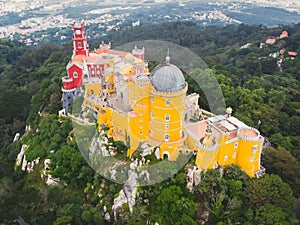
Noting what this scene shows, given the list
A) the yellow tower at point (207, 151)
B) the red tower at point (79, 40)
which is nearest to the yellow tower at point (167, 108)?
the yellow tower at point (207, 151)

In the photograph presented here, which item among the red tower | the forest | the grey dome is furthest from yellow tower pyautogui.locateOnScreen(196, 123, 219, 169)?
the red tower

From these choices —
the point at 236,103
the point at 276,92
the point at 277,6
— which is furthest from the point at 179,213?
the point at 277,6

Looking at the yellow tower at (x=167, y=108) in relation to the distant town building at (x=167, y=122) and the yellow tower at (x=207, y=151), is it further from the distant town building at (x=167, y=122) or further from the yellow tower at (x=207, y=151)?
the yellow tower at (x=207, y=151)

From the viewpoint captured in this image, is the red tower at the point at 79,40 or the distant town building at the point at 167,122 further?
the red tower at the point at 79,40

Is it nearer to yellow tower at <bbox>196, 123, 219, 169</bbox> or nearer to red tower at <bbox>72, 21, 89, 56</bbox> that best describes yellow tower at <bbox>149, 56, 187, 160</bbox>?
yellow tower at <bbox>196, 123, 219, 169</bbox>

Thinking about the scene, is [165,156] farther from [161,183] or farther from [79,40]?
[79,40]

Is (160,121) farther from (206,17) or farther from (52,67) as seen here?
(206,17)
